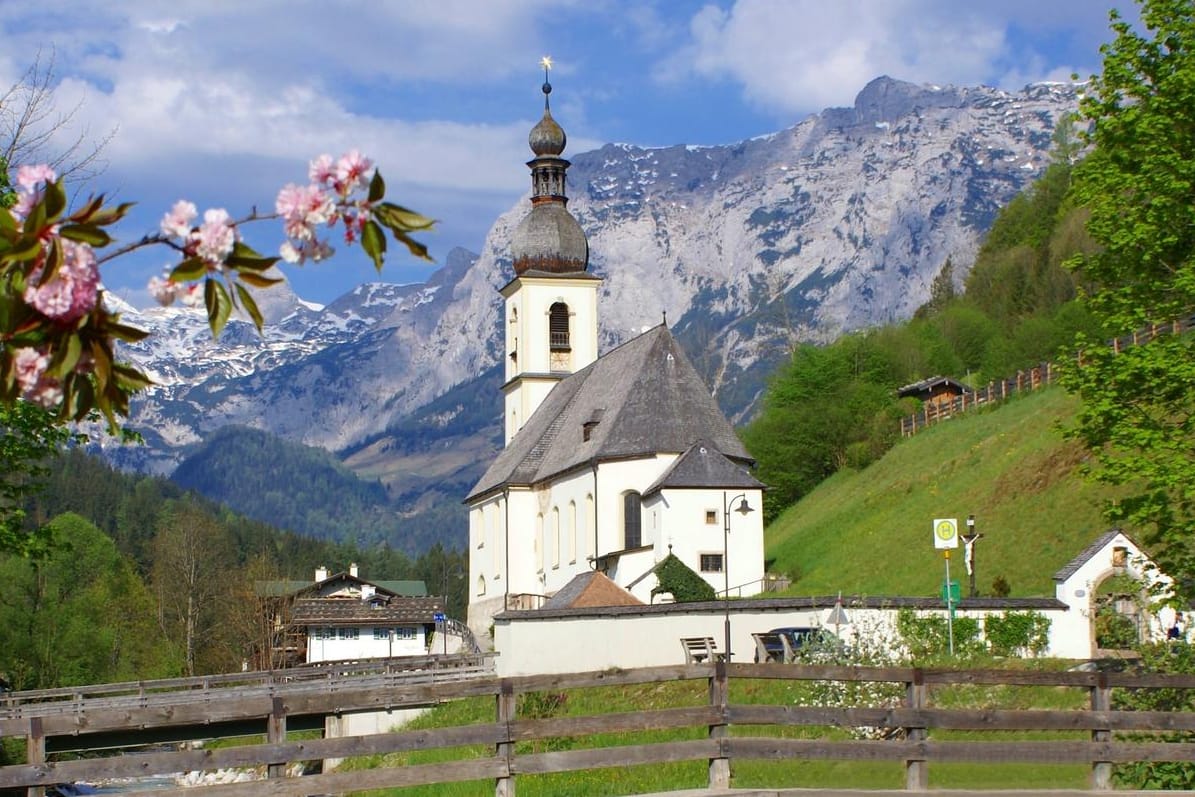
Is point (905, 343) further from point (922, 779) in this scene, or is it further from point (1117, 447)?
point (922, 779)

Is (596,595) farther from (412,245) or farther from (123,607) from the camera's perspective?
(123,607)

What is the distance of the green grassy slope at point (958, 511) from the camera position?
44.2 m

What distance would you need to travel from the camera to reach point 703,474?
170 feet

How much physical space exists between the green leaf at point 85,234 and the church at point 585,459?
42.0 meters

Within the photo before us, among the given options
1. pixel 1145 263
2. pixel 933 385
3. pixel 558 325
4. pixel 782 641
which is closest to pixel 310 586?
pixel 558 325

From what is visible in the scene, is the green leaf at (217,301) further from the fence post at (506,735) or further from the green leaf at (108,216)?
the fence post at (506,735)

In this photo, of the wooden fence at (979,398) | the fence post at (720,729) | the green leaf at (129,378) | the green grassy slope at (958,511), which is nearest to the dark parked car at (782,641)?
the green grassy slope at (958,511)

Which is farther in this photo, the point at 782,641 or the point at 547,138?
the point at 547,138

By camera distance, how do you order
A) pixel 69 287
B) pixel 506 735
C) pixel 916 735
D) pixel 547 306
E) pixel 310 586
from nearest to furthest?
pixel 69 287 < pixel 506 735 < pixel 916 735 < pixel 547 306 < pixel 310 586

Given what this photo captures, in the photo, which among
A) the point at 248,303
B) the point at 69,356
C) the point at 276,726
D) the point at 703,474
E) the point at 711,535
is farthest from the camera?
the point at 703,474

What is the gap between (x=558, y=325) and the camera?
71.7m

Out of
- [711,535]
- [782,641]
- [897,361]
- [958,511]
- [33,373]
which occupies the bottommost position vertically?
[782,641]

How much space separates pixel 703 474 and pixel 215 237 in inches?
1891

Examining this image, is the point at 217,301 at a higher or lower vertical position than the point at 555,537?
lower
